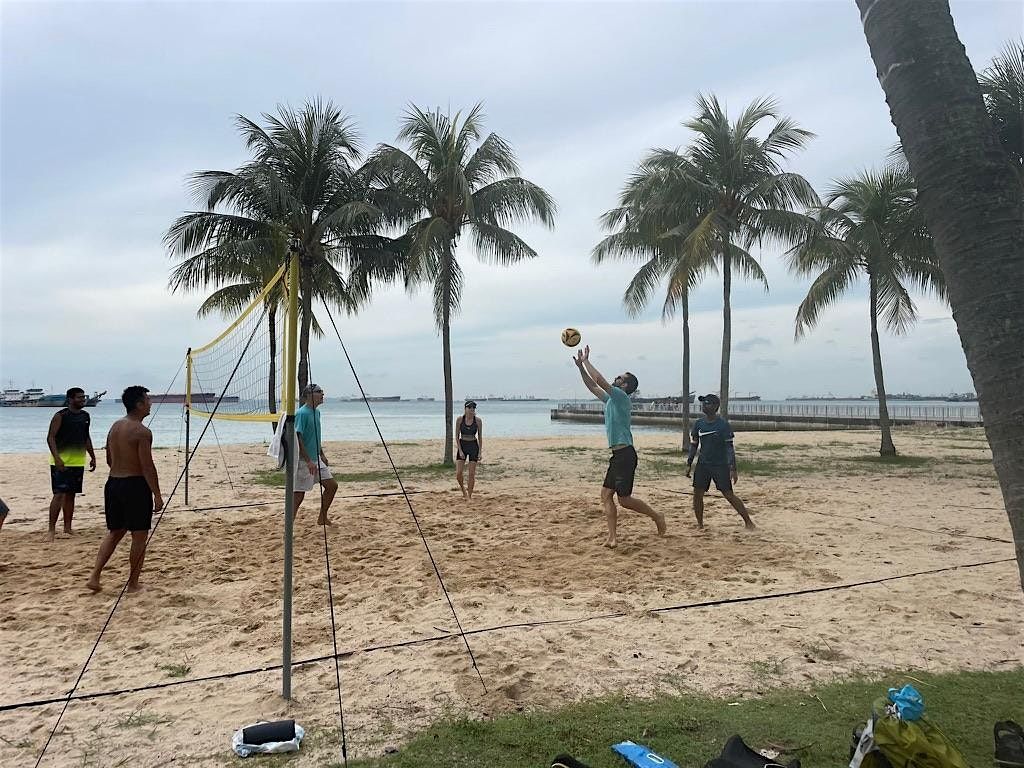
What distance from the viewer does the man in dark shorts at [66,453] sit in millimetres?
6277

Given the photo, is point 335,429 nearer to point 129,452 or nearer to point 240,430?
point 240,430

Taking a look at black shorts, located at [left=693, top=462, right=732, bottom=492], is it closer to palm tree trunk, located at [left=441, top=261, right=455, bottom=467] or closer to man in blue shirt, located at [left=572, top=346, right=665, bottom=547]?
man in blue shirt, located at [left=572, top=346, right=665, bottom=547]

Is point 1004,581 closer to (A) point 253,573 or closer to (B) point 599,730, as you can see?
(B) point 599,730

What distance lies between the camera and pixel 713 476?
6.57 m

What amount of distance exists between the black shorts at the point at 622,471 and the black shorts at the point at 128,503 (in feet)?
11.7

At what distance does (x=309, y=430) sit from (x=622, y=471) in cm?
297

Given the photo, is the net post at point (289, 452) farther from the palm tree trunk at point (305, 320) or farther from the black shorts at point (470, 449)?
the palm tree trunk at point (305, 320)

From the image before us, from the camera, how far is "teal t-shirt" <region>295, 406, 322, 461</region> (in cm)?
637

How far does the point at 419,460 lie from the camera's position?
51.0 feet

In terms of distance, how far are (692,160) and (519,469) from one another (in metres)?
7.81

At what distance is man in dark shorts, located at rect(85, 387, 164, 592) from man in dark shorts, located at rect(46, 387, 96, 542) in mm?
1988

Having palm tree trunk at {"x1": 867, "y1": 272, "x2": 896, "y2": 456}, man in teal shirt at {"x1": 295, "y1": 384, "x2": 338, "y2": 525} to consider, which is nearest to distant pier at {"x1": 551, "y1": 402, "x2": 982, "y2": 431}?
palm tree trunk at {"x1": 867, "y1": 272, "x2": 896, "y2": 456}

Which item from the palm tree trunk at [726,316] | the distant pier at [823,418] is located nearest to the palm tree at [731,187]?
the palm tree trunk at [726,316]

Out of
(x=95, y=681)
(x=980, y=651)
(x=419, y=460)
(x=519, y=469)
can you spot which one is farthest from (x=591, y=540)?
(x=419, y=460)
